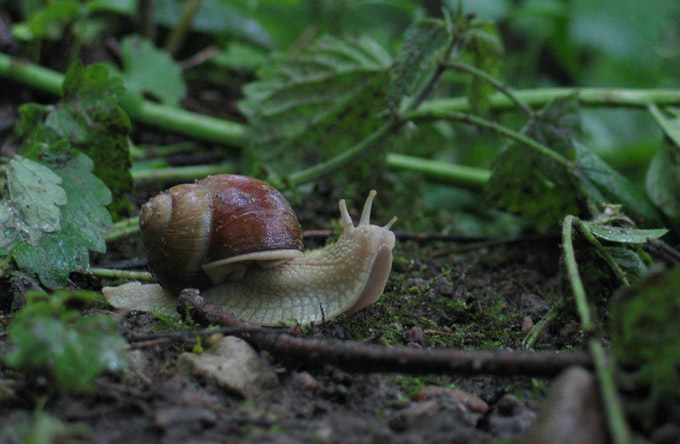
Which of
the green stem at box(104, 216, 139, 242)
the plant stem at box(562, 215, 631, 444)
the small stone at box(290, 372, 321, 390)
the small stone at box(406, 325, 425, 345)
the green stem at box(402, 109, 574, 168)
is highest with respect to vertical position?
the green stem at box(402, 109, 574, 168)

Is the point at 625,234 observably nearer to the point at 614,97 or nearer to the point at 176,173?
the point at 614,97

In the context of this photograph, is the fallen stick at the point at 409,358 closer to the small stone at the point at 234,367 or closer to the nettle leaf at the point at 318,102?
the small stone at the point at 234,367

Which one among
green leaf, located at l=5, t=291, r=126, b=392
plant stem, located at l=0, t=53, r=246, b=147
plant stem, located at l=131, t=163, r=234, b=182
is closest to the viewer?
green leaf, located at l=5, t=291, r=126, b=392

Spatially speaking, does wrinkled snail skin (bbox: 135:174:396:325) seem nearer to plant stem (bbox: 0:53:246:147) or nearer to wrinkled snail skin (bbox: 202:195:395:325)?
wrinkled snail skin (bbox: 202:195:395:325)

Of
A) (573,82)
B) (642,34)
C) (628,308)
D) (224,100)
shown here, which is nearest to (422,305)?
(628,308)

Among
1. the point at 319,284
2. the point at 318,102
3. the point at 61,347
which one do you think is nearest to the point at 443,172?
the point at 318,102

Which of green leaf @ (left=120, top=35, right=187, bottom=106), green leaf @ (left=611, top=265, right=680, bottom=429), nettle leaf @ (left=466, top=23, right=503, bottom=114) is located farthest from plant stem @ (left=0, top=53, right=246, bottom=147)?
green leaf @ (left=611, top=265, right=680, bottom=429)
